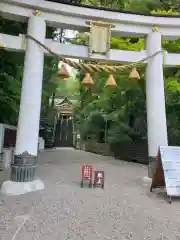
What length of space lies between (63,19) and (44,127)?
18338 mm

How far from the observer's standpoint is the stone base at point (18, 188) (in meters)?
5.38

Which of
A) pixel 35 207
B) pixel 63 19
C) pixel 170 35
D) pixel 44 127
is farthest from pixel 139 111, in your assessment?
pixel 44 127

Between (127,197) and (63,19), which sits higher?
(63,19)

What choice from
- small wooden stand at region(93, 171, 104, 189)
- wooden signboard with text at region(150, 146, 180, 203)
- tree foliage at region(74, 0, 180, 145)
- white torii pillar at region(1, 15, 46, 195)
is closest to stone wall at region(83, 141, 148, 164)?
tree foliage at region(74, 0, 180, 145)

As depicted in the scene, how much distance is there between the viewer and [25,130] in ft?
19.1

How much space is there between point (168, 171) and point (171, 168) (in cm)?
Result: 12

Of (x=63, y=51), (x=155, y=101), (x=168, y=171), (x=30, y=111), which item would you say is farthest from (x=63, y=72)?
(x=168, y=171)

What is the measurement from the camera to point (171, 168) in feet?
17.3

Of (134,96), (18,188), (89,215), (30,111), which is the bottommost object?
(89,215)

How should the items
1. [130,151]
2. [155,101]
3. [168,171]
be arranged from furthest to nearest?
[130,151] → [155,101] → [168,171]

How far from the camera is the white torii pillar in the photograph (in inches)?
224

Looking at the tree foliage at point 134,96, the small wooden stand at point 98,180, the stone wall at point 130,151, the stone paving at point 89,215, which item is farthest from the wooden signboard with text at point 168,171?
the stone wall at point 130,151

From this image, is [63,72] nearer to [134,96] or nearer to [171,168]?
[171,168]

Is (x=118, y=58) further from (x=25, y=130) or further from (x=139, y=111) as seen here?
(x=139, y=111)
